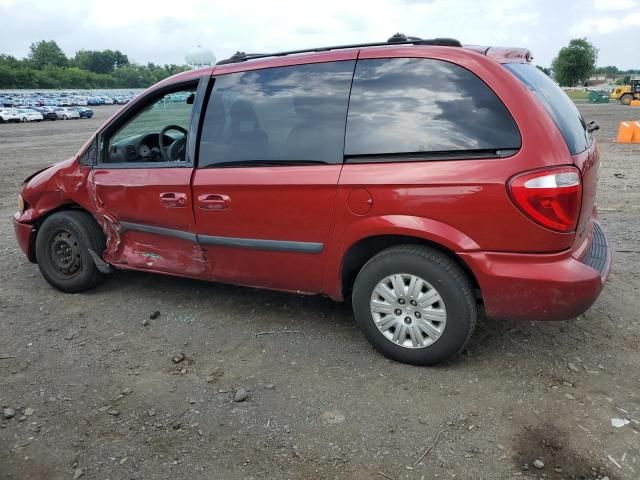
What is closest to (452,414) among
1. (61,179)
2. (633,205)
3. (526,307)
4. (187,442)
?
(526,307)

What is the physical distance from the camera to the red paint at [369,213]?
8.93 feet

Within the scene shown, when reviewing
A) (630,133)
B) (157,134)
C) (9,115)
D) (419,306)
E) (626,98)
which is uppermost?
(9,115)

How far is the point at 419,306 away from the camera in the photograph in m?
3.04

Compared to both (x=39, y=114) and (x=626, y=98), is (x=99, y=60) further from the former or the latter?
(x=626, y=98)

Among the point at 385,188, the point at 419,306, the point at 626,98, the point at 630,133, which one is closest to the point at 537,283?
the point at 419,306

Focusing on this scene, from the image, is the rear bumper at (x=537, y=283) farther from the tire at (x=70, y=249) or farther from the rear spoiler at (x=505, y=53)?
the tire at (x=70, y=249)

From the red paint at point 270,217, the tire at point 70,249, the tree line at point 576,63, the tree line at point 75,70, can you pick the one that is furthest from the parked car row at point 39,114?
the tree line at point 576,63

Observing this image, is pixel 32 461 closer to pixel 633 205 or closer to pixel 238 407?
pixel 238 407

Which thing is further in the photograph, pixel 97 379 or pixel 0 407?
pixel 97 379

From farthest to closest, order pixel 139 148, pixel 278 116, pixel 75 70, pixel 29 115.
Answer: pixel 75 70
pixel 29 115
pixel 139 148
pixel 278 116

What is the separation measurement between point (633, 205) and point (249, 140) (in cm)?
557

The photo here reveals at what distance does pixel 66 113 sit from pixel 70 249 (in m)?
47.9

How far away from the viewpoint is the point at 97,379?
3.20 meters

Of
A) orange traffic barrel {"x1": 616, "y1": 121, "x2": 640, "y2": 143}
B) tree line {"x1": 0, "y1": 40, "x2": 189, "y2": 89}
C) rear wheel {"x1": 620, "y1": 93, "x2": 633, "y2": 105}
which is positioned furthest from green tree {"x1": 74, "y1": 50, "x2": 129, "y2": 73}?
orange traffic barrel {"x1": 616, "y1": 121, "x2": 640, "y2": 143}
